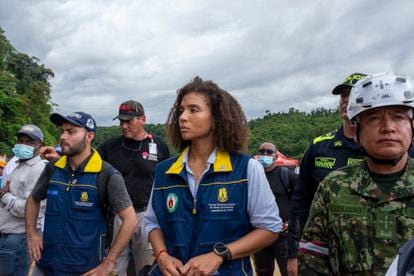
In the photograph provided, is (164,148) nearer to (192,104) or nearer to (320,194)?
(192,104)

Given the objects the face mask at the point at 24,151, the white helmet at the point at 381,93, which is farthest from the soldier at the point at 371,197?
the face mask at the point at 24,151

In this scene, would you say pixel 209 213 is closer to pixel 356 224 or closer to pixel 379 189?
pixel 356 224

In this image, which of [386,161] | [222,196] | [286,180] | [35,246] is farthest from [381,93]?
[286,180]

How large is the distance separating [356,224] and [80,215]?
7.13 feet

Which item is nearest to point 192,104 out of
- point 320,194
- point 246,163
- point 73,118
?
point 246,163

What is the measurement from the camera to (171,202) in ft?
8.67

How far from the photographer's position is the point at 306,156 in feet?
10.7

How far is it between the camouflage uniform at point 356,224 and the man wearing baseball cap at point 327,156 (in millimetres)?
895

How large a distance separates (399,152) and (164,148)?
370 centimetres

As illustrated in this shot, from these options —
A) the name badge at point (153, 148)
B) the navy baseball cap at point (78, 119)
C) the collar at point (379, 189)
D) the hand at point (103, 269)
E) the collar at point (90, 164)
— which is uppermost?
the navy baseball cap at point (78, 119)

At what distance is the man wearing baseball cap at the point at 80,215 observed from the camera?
330 centimetres

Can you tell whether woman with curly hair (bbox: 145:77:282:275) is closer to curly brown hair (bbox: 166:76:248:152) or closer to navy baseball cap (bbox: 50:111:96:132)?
curly brown hair (bbox: 166:76:248:152)

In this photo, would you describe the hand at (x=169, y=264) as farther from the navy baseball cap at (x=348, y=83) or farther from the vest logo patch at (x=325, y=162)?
the navy baseball cap at (x=348, y=83)

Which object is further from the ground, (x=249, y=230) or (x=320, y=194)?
(x=320, y=194)
